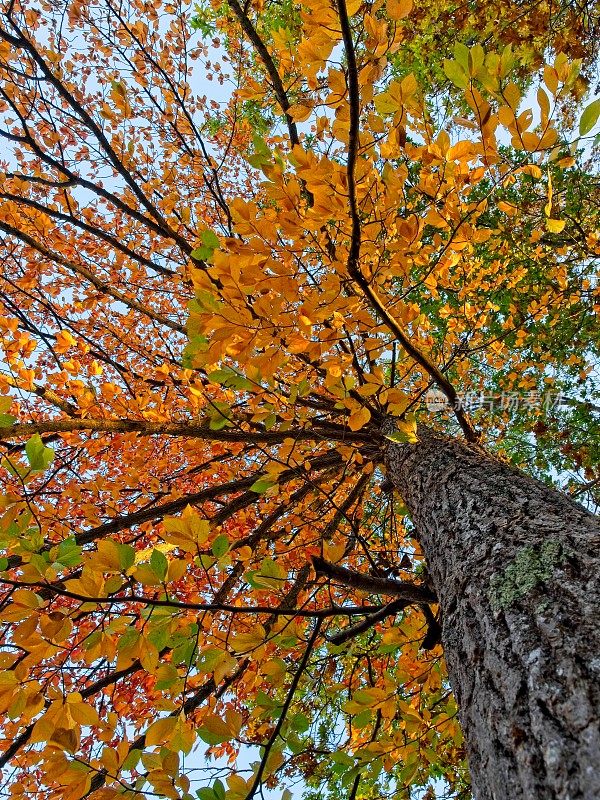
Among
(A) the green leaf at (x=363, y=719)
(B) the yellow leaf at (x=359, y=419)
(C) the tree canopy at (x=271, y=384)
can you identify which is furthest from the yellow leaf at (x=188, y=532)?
(A) the green leaf at (x=363, y=719)

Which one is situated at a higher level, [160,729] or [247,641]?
[247,641]

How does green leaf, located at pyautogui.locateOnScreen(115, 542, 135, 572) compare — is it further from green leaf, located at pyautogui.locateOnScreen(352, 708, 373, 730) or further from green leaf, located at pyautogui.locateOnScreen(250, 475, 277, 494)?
green leaf, located at pyautogui.locateOnScreen(352, 708, 373, 730)

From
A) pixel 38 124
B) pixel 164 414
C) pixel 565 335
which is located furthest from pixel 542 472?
pixel 38 124

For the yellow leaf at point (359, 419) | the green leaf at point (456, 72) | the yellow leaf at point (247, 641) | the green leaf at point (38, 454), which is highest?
the green leaf at point (456, 72)

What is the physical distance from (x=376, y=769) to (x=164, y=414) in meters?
1.78

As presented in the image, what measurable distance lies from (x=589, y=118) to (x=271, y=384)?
1207 mm

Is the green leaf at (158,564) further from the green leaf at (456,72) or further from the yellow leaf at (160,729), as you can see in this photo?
the green leaf at (456,72)

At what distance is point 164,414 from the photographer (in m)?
2.45

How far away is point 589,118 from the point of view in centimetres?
99

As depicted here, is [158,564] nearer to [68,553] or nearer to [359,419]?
[68,553]

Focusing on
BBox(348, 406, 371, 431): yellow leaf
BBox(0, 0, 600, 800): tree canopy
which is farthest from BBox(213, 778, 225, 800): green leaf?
BBox(348, 406, 371, 431): yellow leaf

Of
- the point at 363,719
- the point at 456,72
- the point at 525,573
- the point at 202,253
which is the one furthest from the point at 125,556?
the point at 456,72

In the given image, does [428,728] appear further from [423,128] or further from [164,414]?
[423,128]

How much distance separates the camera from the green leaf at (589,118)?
3.22 feet
